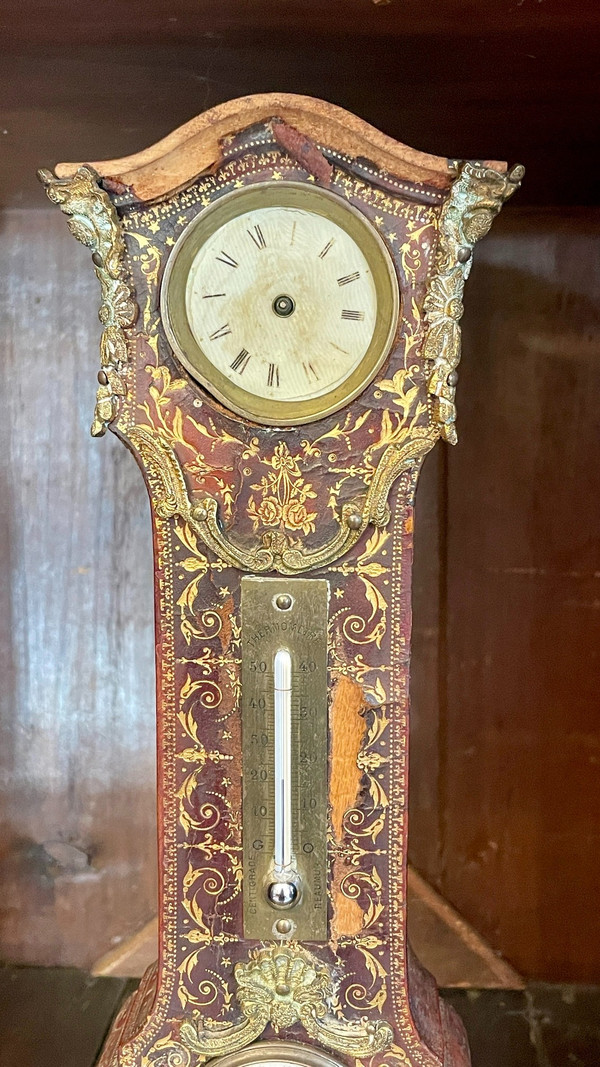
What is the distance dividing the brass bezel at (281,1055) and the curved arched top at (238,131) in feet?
5.30

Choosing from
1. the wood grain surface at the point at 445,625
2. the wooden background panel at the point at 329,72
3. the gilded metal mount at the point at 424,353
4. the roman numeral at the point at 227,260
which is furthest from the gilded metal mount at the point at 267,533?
the wooden background panel at the point at 329,72

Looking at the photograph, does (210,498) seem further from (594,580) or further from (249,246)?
(594,580)

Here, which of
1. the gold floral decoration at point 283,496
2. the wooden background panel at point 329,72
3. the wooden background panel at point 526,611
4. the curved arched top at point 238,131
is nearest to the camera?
the curved arched top at point 238,131

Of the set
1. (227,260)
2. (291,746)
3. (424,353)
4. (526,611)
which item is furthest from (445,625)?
(227,260)

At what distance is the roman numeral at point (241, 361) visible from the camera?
4.59 ft

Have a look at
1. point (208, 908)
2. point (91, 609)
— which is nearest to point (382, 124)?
point (91, 609)

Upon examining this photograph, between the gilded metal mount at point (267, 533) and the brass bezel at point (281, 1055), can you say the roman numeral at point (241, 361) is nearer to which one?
the gilded metal mount at point (267, 533)

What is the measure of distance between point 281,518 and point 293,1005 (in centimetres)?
95

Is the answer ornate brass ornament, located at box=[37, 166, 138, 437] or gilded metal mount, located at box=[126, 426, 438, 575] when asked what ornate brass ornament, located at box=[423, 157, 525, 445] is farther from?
ornate brass ornament, located at box=[37, 166, 138, 437]

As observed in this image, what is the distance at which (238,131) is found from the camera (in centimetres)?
135

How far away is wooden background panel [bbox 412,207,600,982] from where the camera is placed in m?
2.05

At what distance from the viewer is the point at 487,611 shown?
2135 millimetres

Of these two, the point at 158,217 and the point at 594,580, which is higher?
the point at 158,217

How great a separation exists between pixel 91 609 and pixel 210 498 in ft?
2.94
